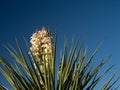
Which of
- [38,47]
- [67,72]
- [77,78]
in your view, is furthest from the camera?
[38,47]

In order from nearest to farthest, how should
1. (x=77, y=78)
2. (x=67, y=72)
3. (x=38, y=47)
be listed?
(x=77, y=78) → (x=67, y=72) → (x=38, y=47)

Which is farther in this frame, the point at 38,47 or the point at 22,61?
the point at 38,47

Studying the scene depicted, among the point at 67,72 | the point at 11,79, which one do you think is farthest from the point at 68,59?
the point at 11,79

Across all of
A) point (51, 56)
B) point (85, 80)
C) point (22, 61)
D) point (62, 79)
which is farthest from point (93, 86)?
point (22, 61)

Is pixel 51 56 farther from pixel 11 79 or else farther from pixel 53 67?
pixel 11 79

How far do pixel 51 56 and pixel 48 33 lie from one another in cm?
87

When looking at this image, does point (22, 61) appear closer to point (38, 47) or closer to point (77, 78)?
point (38, 47)

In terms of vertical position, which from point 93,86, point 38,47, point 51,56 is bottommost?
point 93,86

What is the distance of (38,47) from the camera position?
Result: 495 centimetres

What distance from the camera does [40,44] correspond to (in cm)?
496

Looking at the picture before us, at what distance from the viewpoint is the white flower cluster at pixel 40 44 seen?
475 centimetres

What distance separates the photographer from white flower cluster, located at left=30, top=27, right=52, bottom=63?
4754mm

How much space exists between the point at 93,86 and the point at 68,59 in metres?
0.54

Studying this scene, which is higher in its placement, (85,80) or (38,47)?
(38,47)
